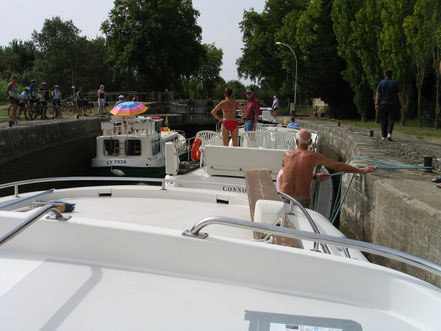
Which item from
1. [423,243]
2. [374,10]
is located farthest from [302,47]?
[423,243]

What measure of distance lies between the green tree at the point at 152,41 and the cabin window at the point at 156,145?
100ft

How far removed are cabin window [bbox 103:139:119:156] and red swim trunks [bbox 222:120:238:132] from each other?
6.92m

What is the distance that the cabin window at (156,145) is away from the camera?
1366 centimetres

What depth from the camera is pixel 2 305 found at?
69.9 inches

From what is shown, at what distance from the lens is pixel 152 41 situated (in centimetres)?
4325

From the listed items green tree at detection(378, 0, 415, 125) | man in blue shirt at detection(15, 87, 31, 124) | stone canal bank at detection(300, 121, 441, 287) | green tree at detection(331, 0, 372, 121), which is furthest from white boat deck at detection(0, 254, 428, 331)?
green tree at detection(331, 0, 372, 121)

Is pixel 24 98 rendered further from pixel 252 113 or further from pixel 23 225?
pixel 23 225

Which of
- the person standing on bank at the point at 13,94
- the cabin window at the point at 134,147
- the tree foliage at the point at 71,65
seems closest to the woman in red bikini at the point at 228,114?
the cabin window at the point at 134,147

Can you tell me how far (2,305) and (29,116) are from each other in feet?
55.1

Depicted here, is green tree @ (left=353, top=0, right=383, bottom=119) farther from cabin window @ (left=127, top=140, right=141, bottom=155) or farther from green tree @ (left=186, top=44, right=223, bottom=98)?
green tree @ (left=186, top=44, right=223, bottom=98)

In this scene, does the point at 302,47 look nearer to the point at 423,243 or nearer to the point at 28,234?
the point at 423,243

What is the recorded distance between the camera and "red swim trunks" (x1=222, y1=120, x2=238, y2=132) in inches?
310

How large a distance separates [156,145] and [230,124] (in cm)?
674

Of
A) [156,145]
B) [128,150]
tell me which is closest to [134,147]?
[128,150]
